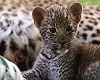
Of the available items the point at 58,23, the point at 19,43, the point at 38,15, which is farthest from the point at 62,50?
the point at 19,43

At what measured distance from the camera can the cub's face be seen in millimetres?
3176

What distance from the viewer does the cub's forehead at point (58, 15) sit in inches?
127

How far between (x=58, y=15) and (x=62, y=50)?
229mm

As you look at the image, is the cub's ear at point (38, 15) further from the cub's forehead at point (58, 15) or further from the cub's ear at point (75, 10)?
the cub's ear at point (75, 10)

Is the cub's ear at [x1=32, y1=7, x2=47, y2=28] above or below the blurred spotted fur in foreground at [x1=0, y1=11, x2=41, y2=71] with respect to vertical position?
above

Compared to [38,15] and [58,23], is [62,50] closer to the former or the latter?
[58,23]

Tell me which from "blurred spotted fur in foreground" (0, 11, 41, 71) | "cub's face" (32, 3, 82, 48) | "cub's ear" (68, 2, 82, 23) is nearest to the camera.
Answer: "cub's face" (32, 3, 82, 48)

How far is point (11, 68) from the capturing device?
2564 mm

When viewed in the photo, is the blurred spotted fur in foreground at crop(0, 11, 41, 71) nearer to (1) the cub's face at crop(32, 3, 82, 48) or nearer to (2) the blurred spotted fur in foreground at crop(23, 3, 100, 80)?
(2) the blurred spotted fur in foreground at crop(23, 3, 100, 80)

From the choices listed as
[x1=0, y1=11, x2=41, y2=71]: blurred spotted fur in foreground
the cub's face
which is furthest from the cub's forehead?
[x1=0, y1=11, x2=41, y2=71]: blurred spotted fur in foreground

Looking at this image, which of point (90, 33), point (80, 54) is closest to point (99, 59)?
point (80, 54)

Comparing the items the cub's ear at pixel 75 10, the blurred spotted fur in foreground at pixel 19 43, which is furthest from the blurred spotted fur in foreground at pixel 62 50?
the blurred spotted fur in foreground at pixel 19 43

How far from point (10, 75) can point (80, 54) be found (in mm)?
1092

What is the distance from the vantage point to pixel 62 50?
319 centimetres
